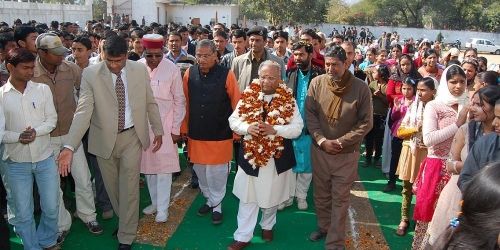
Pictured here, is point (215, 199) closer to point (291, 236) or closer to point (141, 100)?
point (291, 236)

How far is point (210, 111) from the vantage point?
5.01m

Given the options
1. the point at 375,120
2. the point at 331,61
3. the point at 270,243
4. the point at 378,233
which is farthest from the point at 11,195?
the point at 375,120

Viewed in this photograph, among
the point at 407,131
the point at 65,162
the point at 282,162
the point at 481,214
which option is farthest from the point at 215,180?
the point at 481,214

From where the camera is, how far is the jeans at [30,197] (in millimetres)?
4016

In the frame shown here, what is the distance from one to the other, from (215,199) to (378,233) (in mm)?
1859

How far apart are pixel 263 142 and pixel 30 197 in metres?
2.17

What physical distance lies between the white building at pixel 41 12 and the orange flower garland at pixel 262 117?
2764 cm

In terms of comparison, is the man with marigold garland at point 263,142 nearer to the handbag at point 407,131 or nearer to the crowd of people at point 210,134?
the crowd of people at point 210,134

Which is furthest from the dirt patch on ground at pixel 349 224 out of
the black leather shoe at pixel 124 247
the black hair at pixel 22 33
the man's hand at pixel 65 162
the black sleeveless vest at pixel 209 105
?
the black hair at pixel 22 33

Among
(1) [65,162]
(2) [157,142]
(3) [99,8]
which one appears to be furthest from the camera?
(3) [99,8]

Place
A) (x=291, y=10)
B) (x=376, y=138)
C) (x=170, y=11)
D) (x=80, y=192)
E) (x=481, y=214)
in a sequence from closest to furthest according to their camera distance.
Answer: (x=481, y=214), (x=80, y=192), (x=376, y=138), (x=291, y=10), (x=170, y=11)

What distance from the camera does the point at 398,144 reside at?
6.19m

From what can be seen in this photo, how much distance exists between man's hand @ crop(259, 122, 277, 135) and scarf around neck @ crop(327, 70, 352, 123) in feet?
1.87

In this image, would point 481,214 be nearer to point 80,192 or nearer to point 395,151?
point 80,192
